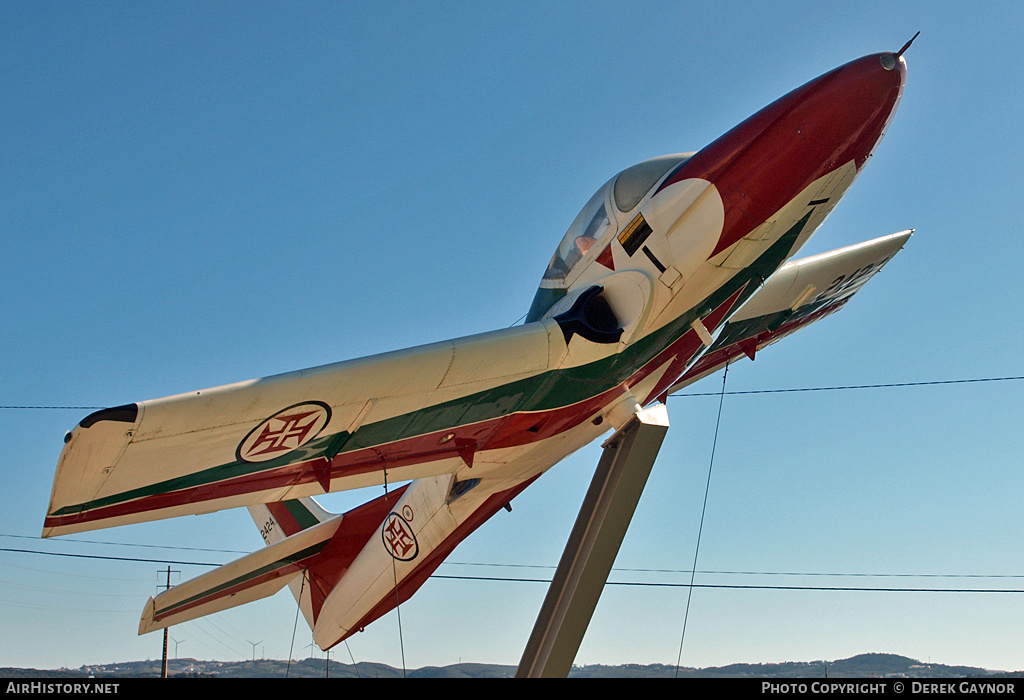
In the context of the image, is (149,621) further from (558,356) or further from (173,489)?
(558,356)

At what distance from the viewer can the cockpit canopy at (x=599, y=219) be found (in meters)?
6.79

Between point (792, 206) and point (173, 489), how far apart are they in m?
5.48

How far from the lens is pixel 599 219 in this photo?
7062 mm

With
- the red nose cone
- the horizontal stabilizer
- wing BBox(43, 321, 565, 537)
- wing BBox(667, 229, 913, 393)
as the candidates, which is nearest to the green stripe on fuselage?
wing BBox(43, 321, 565, 537)

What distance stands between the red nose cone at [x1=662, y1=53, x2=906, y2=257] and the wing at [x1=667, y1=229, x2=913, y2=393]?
258 centimetres

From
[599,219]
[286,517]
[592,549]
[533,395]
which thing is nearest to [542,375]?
[533,395]

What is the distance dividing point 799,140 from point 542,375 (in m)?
2.80

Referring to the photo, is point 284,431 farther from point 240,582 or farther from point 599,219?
point 240,582

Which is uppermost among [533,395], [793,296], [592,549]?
[793,296]

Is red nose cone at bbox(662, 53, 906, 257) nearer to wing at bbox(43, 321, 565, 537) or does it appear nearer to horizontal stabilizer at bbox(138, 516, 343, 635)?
wing at bbox(43, 321, 565, 537)

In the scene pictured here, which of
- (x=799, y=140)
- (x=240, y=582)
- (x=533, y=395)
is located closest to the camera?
(x=799, y=140)

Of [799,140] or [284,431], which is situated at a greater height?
[799,140]

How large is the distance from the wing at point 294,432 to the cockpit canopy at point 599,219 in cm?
103

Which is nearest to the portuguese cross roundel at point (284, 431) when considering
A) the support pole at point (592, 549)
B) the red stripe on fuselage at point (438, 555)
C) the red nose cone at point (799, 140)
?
the support pole at point (592, 549)
